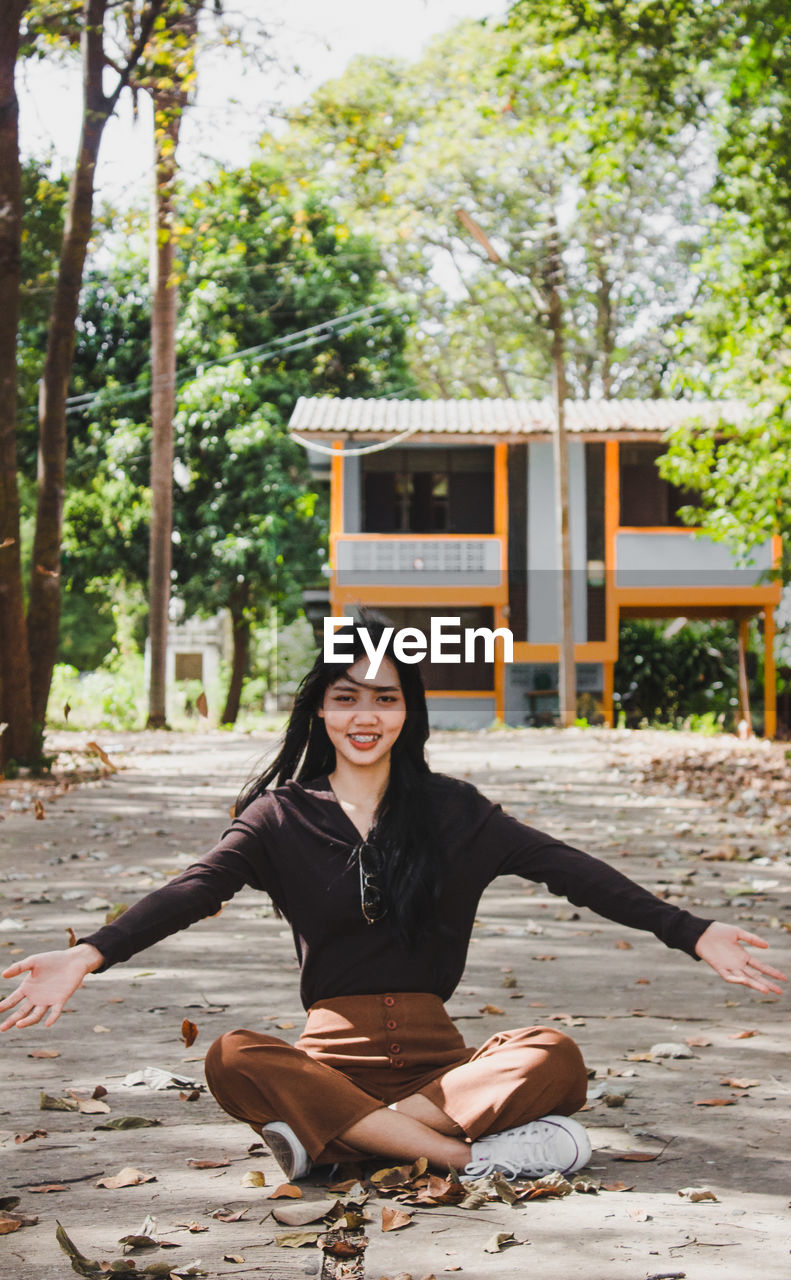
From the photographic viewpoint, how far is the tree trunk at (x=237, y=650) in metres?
30.7

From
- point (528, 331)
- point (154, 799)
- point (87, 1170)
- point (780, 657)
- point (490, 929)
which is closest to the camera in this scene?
point (87, 1170)

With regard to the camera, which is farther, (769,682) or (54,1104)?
(769,682)

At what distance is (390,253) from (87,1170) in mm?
35125

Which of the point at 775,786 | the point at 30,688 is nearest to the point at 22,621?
the point at 30,688

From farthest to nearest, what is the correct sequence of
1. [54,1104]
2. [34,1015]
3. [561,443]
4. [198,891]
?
[561,443] < [54,1104] < [198,891] < [34,1015]

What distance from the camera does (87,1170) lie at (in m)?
3.58

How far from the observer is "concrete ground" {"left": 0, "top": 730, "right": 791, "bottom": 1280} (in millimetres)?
3005

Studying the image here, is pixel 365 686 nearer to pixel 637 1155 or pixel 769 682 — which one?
pixel 637 1155

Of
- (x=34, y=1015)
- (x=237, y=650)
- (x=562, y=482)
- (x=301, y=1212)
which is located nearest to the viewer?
(x=34, y=1015)

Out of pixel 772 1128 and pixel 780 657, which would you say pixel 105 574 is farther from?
pixel 772 1128

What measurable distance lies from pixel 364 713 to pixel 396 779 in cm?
20

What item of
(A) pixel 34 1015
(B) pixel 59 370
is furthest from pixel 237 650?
(A) pixel 34 1015

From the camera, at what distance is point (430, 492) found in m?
28.6

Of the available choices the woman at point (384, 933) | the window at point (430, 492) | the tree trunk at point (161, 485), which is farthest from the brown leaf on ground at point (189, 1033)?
the window at point (430, 492)
